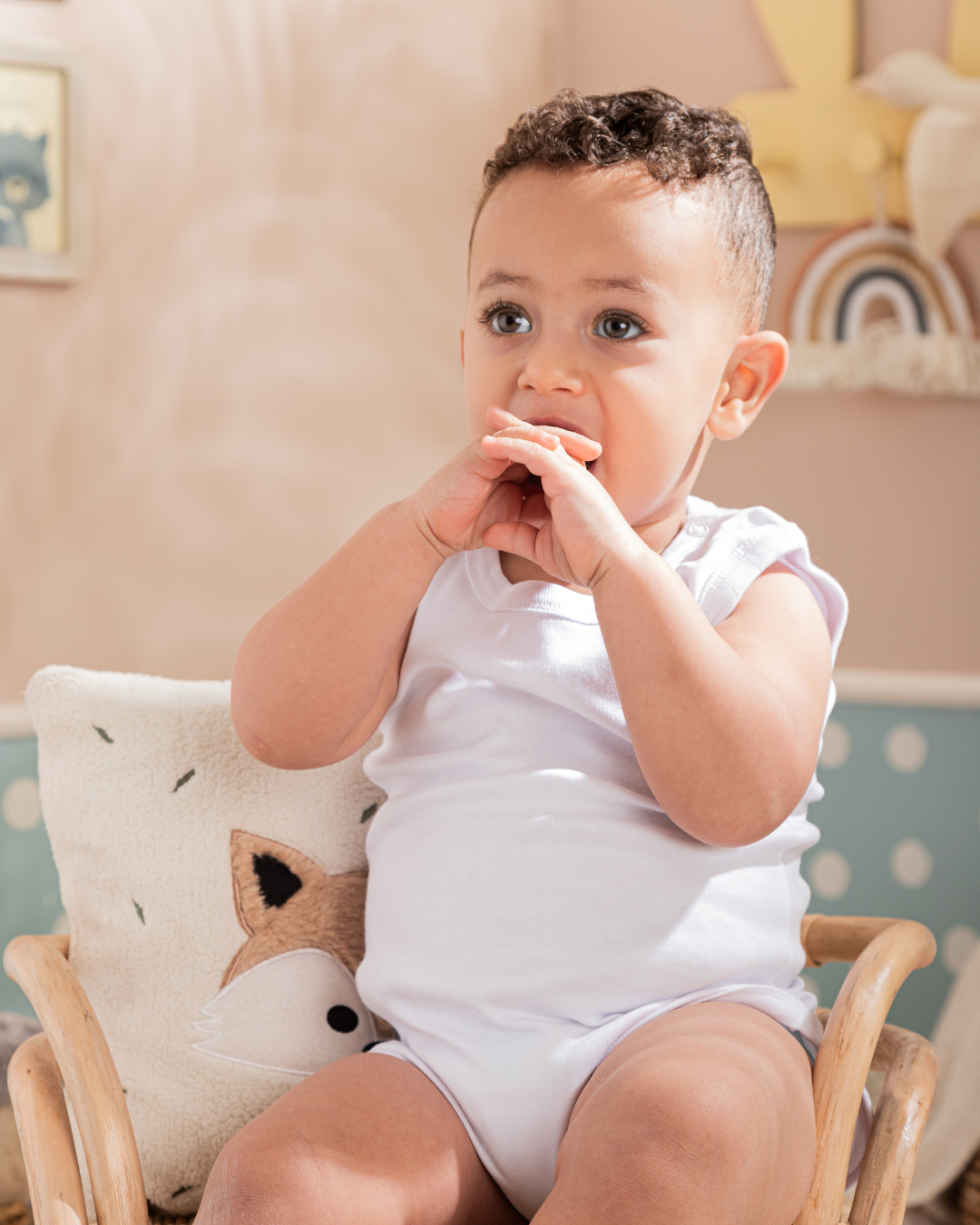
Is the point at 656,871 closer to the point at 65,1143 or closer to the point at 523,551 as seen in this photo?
the point at 523,551

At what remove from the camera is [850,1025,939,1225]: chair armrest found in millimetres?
696

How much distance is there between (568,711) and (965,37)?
4.14 feet

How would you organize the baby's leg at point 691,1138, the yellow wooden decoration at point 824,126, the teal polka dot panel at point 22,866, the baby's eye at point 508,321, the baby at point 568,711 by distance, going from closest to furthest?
1. the baby's leg at point 691,1138
2. the baby at point 568,711
3. the baby's eye at point 508,321
4. the teal polka dot panel at point 22,866
5. the yellow wooden decoration at point 824,126

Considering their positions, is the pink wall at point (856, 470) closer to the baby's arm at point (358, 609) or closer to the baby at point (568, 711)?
the baby at point (568, 711)

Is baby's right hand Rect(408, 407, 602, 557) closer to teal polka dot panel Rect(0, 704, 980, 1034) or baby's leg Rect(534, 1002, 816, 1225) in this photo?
baby's leg Rect(534, 1002, 816, 1225)

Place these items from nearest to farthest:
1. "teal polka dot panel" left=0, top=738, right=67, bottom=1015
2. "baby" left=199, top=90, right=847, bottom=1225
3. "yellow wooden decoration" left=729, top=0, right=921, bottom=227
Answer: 1. "baby" left=199, top=90, right=847, bottom=1225
2. "teal polka dot panel" left=0, top=738, right=67, bottom=1015
3. "yellow wooden decoration" left=729, top=0, right=921, bottom=227

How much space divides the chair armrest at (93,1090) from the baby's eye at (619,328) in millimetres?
575

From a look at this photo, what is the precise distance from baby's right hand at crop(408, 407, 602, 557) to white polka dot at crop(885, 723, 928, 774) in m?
0.97

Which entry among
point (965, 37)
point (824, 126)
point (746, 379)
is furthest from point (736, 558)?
point (965, 37)

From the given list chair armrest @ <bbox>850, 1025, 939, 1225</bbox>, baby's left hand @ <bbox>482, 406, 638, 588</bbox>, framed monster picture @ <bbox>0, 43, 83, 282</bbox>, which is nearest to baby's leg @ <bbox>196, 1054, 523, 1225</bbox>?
chair armrest @ <bbox>850, 1025, 939, 1225</bbox>

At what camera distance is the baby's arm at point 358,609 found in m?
0.74

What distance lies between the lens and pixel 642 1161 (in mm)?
554

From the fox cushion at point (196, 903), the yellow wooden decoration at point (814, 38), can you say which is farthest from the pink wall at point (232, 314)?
the fox cushion at point (196, 903)

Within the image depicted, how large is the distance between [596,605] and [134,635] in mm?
1046
